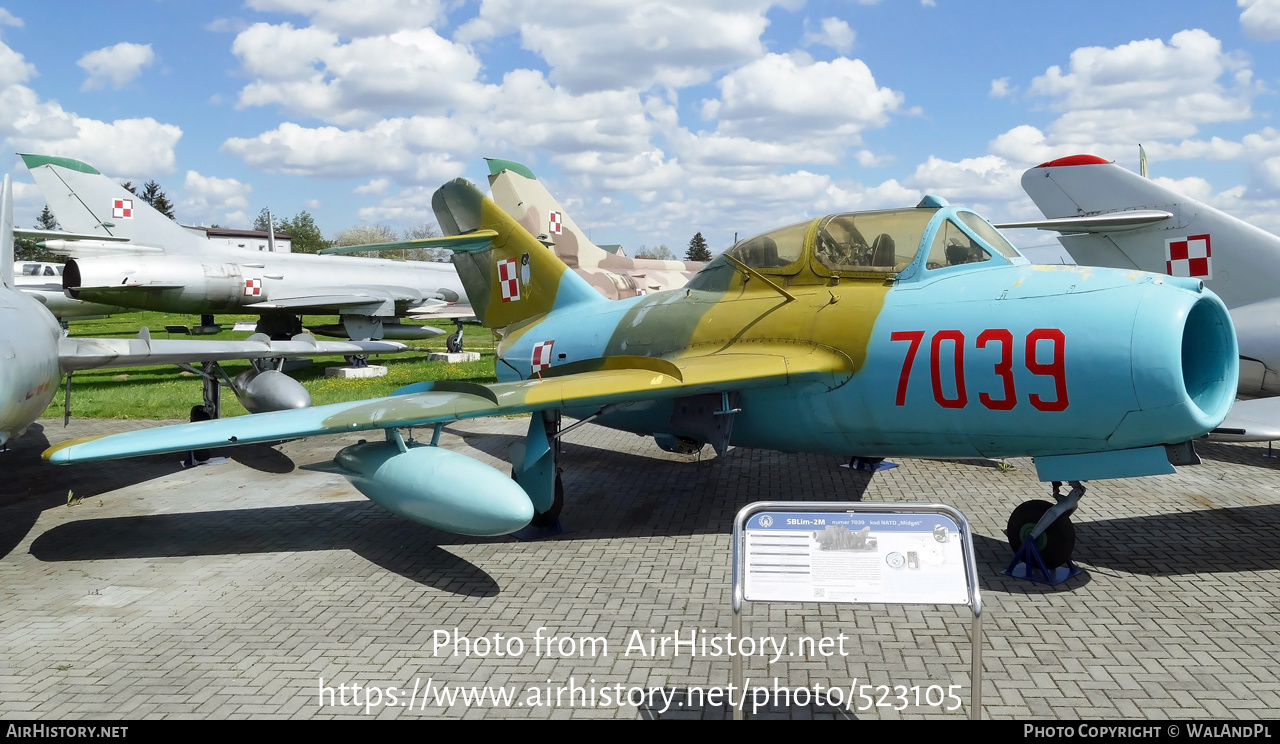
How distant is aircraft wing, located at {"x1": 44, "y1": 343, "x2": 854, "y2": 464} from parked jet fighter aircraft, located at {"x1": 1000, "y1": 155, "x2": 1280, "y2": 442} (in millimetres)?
4418

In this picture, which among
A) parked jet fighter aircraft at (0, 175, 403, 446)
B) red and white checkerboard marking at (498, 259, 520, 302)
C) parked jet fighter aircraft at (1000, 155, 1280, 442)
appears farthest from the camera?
red and white checkerboard marking at (498, 259, 520, 302)

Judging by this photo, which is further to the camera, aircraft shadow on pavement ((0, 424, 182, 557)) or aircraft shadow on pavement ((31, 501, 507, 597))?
aircraft shadow on pavement ((0, 424, 182, 557))

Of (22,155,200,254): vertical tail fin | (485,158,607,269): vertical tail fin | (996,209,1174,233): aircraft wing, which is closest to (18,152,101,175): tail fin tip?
(22,155,200,254): vertical tail fin

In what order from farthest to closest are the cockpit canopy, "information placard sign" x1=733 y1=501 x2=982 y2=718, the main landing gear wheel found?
the cockpit canopy → the main landing gear wheel → "information placard sign" x1=733 y1=501 x2=982 y2=718

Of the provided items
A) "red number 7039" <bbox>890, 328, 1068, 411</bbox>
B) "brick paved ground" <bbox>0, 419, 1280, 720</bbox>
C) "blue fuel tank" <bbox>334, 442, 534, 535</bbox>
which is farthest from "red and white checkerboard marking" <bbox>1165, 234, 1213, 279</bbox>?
"blue fuel tank" <bbox>334, 442, 534, 535</bbox>

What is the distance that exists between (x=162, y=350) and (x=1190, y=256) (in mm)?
13035

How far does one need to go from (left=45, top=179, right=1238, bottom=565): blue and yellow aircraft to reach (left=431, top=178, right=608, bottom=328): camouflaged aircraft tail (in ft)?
5.53

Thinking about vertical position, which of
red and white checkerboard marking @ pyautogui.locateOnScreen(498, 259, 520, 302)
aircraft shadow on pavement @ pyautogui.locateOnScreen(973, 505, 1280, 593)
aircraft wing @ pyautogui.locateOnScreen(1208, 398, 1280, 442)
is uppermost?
red and white checkerboard marking @ pyautogui.locateOnScreen(498, 259, 520, 302)

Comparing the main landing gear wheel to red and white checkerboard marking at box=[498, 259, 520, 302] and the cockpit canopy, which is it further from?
red and white checkerboard marking at box=[498, 259, 520, 302]

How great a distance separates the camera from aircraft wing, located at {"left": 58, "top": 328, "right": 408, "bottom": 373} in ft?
28.3

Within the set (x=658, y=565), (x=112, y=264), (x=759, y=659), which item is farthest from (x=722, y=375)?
(x=112, y=264)

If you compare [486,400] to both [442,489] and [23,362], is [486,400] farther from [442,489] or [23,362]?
[23,362]

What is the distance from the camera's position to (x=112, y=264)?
19.5 m

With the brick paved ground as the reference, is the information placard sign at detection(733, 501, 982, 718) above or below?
above
